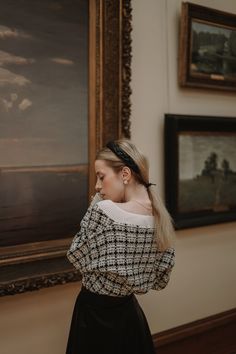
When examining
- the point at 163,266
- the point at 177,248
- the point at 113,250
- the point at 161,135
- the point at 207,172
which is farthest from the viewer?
the point at 207,172

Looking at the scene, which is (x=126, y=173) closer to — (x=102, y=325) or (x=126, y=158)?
(x=126, y=158)

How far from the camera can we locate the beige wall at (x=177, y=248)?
2420 mm

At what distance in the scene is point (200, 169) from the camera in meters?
3.12

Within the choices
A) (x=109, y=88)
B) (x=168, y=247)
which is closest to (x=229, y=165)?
(x=109, y=88)

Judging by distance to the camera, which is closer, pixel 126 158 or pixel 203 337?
pixel 126 158

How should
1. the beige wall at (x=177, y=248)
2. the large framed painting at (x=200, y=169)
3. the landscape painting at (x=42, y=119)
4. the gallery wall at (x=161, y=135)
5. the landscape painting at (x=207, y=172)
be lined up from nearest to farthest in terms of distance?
the landscape painting at (x=42, y=119) < the beige wall at (x=177, y=248) < the gallery wall at (x=161, y=135) < the large framed painting at (x=200, y=169) < the landscape painting at (x=207, y=172)

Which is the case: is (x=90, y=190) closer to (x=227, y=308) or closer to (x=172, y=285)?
(x=172, y=285)

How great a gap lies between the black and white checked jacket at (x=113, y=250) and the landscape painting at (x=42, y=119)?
0.56 m

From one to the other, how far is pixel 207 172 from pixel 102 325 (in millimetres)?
1621

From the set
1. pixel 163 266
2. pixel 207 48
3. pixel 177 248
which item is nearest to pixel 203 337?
pixel 177 248

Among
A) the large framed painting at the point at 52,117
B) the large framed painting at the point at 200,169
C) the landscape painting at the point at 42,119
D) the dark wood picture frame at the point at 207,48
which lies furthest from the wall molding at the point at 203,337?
the dark wood picture frame at the point at 207,48

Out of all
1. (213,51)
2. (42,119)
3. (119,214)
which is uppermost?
(213,51)

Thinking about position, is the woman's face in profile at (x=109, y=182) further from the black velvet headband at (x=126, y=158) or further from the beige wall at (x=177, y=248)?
the beige wall at (x=177, y=248)

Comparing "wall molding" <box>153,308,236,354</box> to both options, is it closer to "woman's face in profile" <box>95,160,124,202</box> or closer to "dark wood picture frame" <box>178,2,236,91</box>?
"woman's face in profile" <box>95,160,124,202</box>
